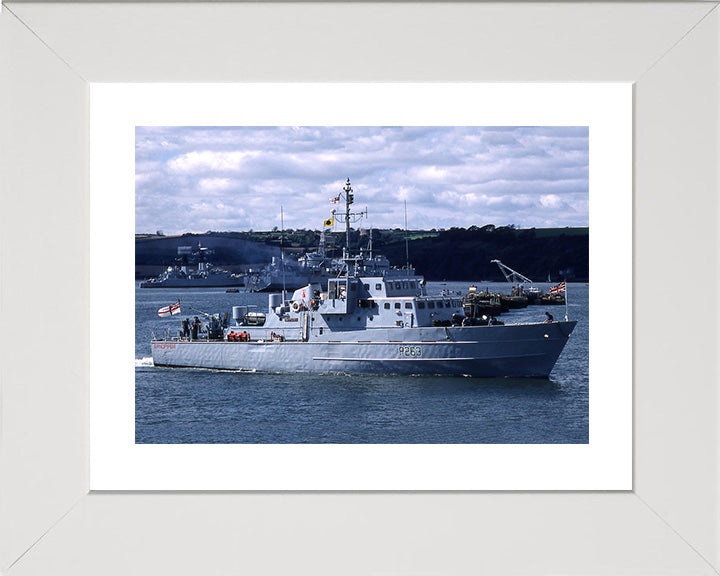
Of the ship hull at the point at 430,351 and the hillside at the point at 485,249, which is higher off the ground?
the hillside at the point at 485,249

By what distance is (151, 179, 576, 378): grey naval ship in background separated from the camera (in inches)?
416

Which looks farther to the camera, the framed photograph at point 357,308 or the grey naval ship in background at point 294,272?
the grey naval ship in background at point 294,272

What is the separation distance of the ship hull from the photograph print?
3 cm

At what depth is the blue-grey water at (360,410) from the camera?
10438 mm

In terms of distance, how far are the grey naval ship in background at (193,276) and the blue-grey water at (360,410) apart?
1076cm

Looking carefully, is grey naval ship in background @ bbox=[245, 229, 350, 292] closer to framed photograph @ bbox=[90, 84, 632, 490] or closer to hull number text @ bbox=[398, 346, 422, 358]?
framed photograph @ bbox=[90, 84, 632, 490]
